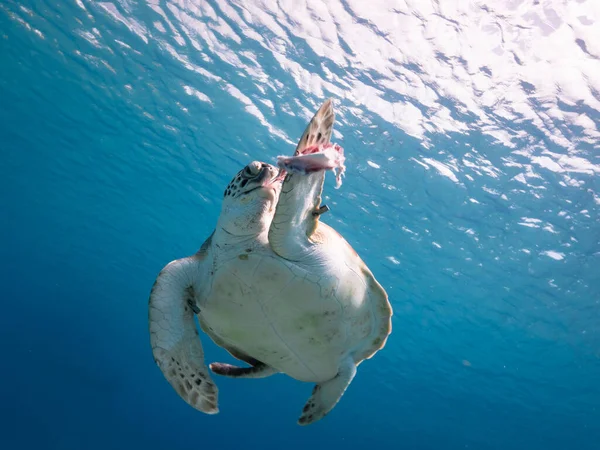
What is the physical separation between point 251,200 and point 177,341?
1.50 metres

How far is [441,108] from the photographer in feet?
31.0

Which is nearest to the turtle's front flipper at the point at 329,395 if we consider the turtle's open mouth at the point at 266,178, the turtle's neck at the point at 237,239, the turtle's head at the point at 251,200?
the turtle's neck at the point at 237,239

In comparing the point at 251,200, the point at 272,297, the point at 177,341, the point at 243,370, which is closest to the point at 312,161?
the point at 251,200

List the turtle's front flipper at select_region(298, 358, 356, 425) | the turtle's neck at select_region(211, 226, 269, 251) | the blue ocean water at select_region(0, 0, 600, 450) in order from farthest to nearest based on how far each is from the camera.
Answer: the blue ocean water at select_region(0, 0, 600, 450), the turtle's front flipper at select_region(298, 358, 356, 425), the turtle's neck at select_region(211, 226, 269, 251)

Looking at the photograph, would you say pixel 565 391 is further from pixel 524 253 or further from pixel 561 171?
pixel 561 171

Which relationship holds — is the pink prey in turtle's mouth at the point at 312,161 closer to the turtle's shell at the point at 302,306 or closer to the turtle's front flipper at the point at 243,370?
the turtle's shell at the point at 302,306

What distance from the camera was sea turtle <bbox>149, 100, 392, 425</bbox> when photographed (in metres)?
3.07

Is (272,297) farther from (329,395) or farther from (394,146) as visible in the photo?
(394,146)

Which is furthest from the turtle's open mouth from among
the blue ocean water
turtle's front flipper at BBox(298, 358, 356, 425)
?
the blue ocean water

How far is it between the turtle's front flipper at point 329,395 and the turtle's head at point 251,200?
1753mm

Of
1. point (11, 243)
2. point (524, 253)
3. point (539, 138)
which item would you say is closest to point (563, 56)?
point (539, 138)

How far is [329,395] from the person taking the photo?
4016mm

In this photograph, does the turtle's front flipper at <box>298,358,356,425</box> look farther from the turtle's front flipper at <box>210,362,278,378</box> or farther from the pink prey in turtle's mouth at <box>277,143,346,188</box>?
the pink prey in turtle's mouth at <box>277,143,346,188</box>

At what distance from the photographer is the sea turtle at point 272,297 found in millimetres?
3072
